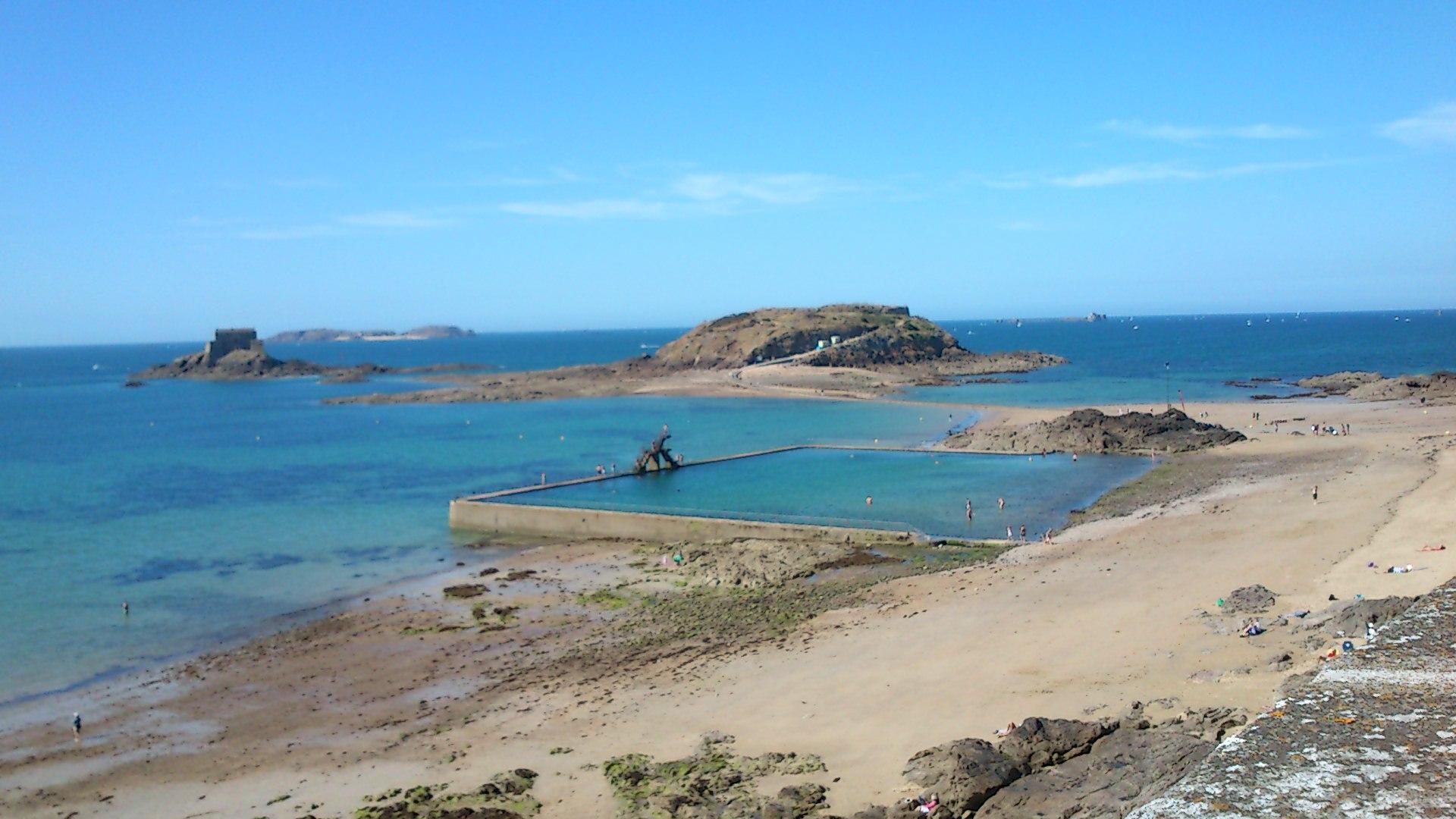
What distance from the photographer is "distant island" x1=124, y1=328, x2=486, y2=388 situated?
13062cm

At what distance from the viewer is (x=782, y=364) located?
106 m

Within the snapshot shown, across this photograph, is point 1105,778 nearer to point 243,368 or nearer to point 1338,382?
point 1338,382

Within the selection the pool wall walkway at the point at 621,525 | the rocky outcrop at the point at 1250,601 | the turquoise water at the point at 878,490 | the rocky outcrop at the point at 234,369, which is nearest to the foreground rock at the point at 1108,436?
the turquoise water at the point at 878,490

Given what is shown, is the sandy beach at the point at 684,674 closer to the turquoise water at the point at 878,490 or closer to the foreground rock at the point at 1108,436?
the turquoise water at the point at 878,490

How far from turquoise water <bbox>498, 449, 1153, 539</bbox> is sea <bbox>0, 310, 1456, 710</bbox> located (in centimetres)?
18

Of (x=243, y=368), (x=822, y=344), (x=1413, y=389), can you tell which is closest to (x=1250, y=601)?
(x=1413, y=389)

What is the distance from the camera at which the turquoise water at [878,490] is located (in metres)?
33.6

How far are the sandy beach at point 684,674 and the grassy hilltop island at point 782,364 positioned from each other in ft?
192

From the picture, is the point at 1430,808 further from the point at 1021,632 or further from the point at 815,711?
the point at 1021,632

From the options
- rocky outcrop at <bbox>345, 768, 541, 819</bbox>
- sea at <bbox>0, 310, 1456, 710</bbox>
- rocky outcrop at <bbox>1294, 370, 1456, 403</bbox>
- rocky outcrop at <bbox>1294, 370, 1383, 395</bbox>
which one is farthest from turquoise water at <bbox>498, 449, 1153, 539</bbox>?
rocky outcrop at <bbox>1294, 370, 1383, 395</bbox>

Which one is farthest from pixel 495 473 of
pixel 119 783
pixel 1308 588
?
pixel 1308 588

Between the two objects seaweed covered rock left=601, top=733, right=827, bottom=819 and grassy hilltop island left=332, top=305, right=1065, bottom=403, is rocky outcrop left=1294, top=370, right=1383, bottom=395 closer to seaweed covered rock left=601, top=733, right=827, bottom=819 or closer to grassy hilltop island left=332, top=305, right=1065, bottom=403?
grassy hilltop island left=332, top=305, right=1065, bottom=403

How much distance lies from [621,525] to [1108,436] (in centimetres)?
2614

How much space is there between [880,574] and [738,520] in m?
7.42
